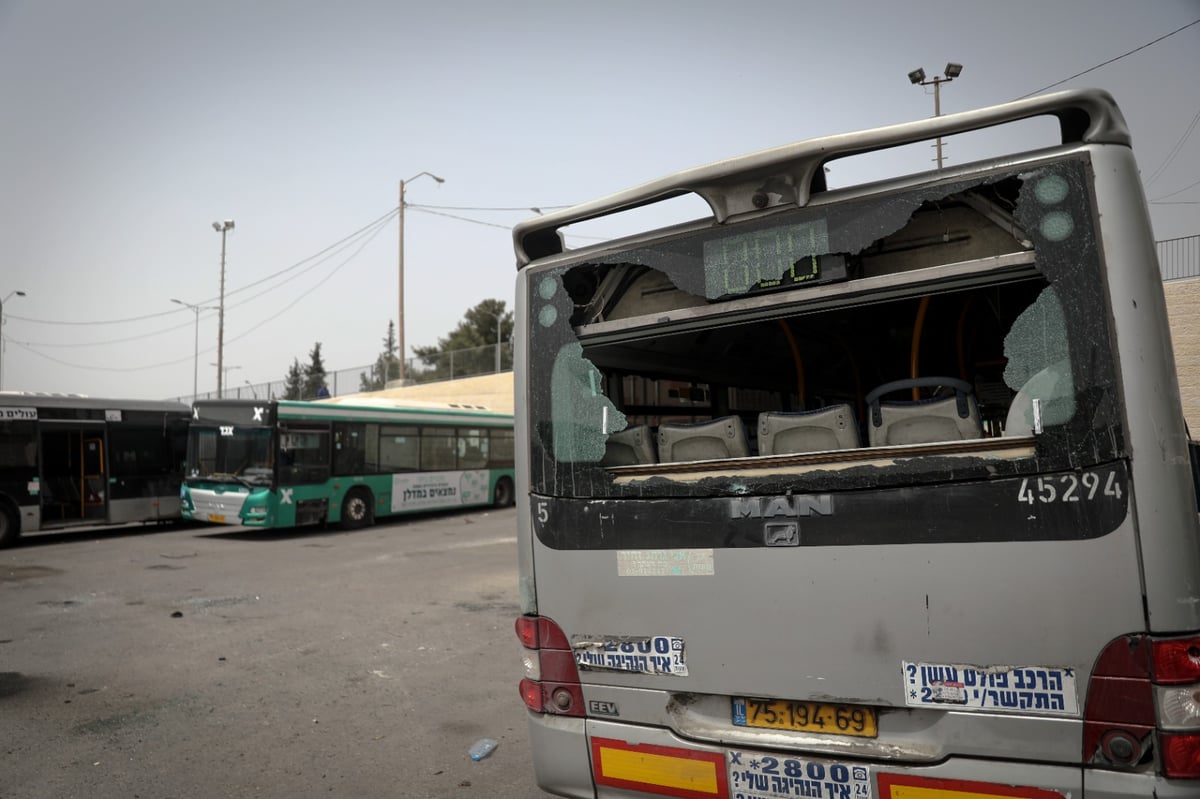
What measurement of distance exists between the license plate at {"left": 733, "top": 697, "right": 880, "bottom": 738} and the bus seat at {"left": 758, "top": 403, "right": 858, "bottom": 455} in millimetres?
913

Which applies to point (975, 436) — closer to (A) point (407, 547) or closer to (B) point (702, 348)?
(B) point (702, 348)

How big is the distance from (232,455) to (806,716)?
1610 cm

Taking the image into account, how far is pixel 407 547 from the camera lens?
1504cm

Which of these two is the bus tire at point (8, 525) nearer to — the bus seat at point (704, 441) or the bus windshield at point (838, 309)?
the bus windshield at point (838, 309)

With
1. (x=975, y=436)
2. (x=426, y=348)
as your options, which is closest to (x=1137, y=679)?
(x=975, y=436)

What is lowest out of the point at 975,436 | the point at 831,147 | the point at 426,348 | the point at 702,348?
the point at 975,436

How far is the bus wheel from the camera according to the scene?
18.2 metres

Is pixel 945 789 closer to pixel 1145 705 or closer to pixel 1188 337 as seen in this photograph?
pixel 1145 705

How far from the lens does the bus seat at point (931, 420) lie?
9.53ft

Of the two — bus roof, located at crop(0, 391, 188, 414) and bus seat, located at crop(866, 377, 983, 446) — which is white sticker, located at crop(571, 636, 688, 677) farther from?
bus roof, located at crop(0, 391, 188, 414)

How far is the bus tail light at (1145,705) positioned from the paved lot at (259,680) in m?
2.91

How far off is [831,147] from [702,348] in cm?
175

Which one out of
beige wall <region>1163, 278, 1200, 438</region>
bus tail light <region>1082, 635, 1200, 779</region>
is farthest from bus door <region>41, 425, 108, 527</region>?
bus tail light <region>1082, 635, 1200, 779</region>

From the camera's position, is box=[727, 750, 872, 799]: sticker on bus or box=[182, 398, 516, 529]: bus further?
box=[182, 398, 516, 529]: bus
